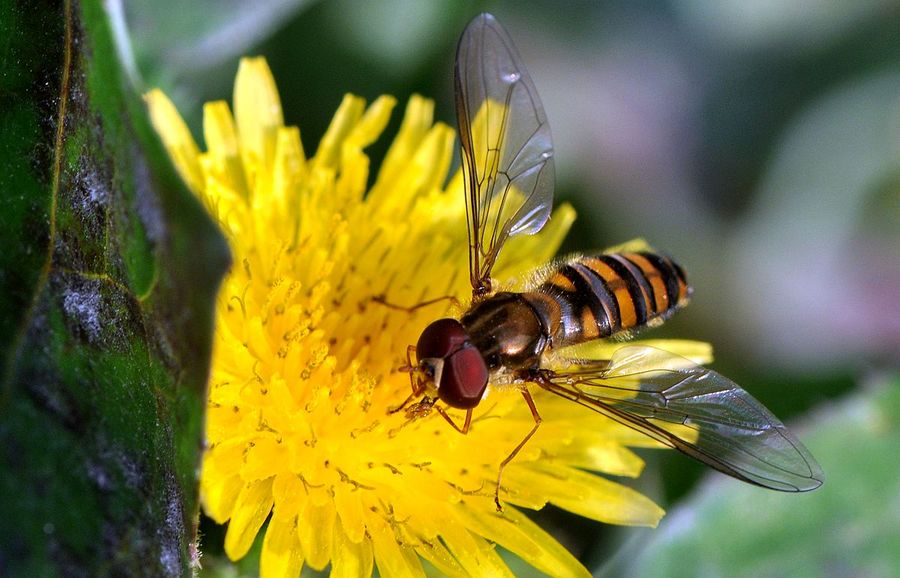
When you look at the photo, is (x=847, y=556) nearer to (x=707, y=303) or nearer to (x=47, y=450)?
(x=707, y=303)

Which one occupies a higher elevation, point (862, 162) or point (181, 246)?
point (181, 246)

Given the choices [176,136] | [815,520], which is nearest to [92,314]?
[176,136]

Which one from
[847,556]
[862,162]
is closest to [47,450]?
[847,556]

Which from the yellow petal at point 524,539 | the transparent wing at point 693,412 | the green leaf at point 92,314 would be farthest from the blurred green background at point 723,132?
the green leaf at point 92,314

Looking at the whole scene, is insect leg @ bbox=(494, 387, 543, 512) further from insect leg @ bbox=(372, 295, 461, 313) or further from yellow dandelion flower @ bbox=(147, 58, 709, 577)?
insect leg @ bbox=(372, 295, 461, 313)

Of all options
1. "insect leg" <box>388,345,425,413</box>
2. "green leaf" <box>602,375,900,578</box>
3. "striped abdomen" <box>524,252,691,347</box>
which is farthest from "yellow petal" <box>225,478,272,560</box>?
"green leaf" <box>602,375,900,578</box>

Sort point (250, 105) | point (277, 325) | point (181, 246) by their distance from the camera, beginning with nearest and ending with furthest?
point (181, 246)
point (277, 325)
point (250, 105)
